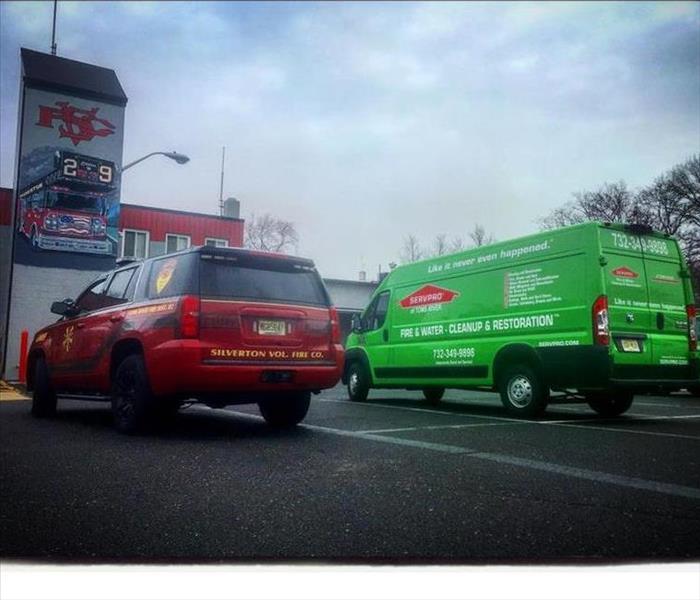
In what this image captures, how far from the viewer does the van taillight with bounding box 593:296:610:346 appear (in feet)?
24.2

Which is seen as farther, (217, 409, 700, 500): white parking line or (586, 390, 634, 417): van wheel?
(586, 390, 634, 417): van wheel

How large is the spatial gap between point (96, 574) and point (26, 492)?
1.79 m

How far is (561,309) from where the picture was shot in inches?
309

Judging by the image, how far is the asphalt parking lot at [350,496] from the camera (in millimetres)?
2457

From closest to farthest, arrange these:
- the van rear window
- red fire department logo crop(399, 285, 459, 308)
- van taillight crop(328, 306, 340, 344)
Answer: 1. the van rear window
2. van taillight crop(328, 306, 340, 344)
3. red fire department logo crop(399, 285, 459, 308)

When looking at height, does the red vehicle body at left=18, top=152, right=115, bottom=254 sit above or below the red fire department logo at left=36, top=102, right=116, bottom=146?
below

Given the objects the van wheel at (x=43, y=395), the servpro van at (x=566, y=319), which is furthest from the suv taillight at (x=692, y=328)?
the van wheel at (x=43, y=395)

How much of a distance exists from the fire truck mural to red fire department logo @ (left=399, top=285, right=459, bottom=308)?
13016 mm

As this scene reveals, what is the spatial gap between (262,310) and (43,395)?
373 centimetres

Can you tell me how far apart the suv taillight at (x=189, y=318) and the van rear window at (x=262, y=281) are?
0.16m

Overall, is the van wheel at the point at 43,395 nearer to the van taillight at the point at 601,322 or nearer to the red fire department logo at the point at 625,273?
the van taillight at the point at 601,322

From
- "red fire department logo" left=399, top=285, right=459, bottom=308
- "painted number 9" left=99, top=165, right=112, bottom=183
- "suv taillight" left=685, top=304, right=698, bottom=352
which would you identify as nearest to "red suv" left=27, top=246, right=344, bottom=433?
"red fire department logo" left=399, top=285, right=459, bottom=308

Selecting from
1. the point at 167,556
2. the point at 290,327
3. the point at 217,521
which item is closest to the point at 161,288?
the point at 290,327

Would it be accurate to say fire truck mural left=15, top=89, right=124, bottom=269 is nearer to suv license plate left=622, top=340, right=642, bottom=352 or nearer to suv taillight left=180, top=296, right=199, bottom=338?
suv taillight left=180, top=296, right=199, bottom=338
